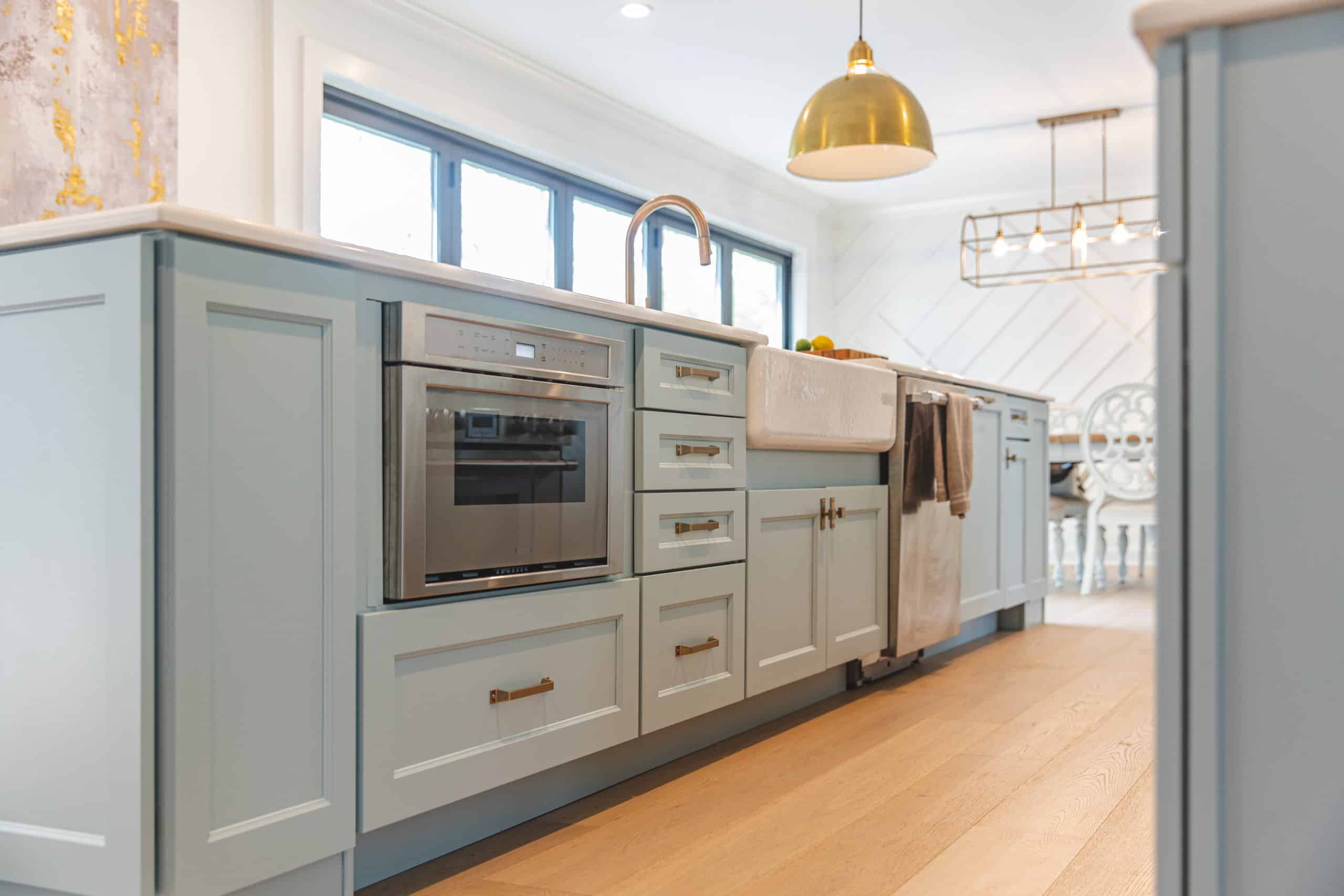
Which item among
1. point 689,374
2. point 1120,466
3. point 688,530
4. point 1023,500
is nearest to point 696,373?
point 689,374

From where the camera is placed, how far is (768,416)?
237 centimetres

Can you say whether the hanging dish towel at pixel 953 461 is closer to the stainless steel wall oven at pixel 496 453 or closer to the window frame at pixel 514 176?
the stainless steel wall oven at pixel 496 453

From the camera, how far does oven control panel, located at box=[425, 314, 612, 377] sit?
1.54 m

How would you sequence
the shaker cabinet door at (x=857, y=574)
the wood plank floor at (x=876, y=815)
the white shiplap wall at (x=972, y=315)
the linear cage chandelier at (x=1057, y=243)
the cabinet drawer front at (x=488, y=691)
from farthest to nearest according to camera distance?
1. the white shiplap wall at (x=972, y=315)
2. the linear cage chandelier at (x=1057, y=243)
3. the shaker cabinet door at (x=857, y=574)
4. the wood plank floor at (x=876, y=815)
5. the cabinet drawer front at (x=488, y=691)

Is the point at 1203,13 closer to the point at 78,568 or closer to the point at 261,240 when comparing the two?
the point at 261,240

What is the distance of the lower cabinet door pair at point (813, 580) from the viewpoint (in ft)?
7.82

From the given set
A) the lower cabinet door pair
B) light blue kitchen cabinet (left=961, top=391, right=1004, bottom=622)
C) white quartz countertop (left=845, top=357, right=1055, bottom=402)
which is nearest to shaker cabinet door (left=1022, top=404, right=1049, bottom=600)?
white quartz countertop (left=845, top=357, right=1055, bottom=402)

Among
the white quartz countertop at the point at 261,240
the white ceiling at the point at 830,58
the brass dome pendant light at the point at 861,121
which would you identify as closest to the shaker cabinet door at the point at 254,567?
the white quartz countertop at the point at 261,240

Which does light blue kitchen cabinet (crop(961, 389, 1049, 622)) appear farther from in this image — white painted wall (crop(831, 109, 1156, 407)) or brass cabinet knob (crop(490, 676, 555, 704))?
white painted wall (crop(831, 109, 1156, 407))

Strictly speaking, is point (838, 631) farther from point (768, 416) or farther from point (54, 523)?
point (54, 523)

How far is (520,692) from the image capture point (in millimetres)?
1682

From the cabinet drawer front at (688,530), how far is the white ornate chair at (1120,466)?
3204mm

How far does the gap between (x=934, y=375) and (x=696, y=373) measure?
1329 mm

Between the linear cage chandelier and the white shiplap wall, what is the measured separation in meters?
0.07
